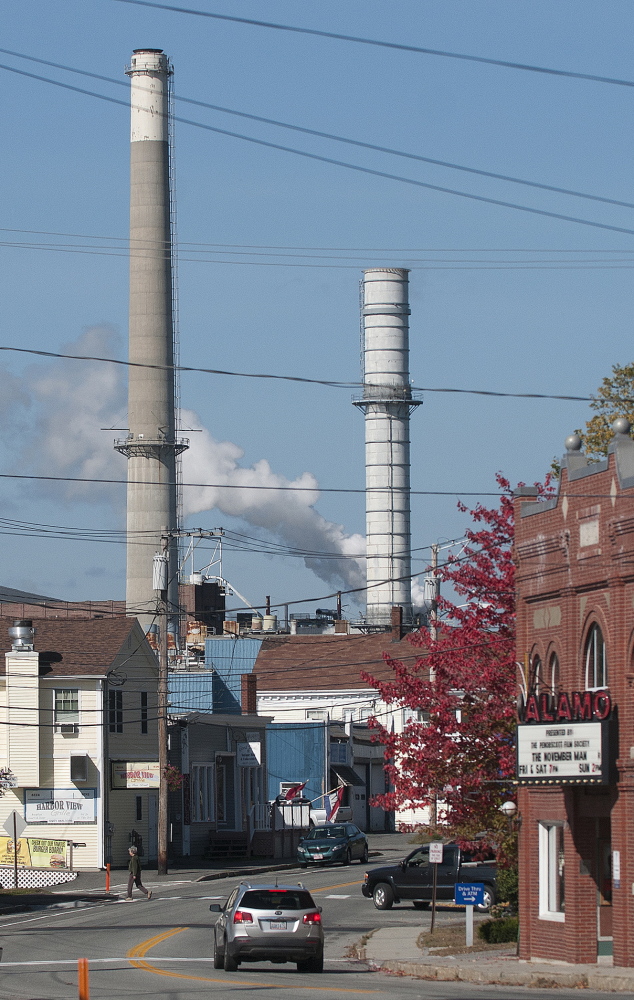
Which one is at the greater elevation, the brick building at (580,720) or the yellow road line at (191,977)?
the brick building at (580,720)

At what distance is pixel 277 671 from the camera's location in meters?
85.8

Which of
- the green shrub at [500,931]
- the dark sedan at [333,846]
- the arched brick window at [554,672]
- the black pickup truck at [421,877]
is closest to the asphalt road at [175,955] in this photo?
the black pickup truck at [421,877]

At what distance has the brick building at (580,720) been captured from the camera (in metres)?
26.4

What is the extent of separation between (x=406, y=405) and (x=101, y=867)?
5702 cm

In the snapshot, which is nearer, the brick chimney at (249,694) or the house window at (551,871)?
the house window at (551,871)

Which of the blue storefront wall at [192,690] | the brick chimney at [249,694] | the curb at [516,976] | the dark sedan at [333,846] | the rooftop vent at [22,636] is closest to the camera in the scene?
the curb at [516,976]

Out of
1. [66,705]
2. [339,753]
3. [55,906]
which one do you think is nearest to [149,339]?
[339,753]

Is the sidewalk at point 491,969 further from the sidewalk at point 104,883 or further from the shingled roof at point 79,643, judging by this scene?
the shingled roof at point 79,643

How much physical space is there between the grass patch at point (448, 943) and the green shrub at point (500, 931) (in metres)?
0.17

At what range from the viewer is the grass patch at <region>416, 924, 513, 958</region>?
3084 centimetres

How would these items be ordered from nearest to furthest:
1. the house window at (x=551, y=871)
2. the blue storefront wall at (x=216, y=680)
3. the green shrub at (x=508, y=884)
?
the house window at (x=551, y=871), the green shrub at (x=508, y=884), the blue storefront wall at (x=216, y=680)

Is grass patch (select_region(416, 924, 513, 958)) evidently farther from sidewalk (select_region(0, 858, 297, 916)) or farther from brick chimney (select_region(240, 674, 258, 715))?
brick chimney (select_region(240, 674, 258, 715))

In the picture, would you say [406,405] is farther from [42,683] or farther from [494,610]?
[494,610]

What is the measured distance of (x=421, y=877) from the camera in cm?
4056
